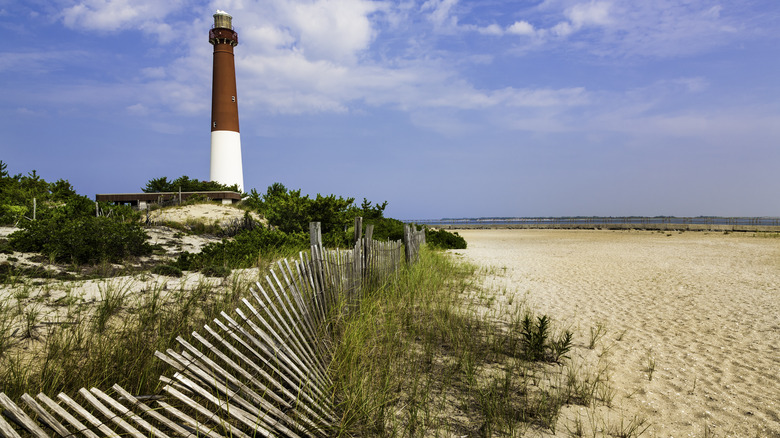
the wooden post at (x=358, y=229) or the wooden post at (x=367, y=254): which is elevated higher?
the wooden post at (x=358, y=229)

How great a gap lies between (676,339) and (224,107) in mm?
30318

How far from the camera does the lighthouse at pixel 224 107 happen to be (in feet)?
98.4

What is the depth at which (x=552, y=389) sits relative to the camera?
4051mm

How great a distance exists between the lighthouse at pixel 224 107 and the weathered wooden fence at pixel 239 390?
28408mm

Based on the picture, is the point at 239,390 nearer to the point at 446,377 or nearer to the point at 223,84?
the point at 446,377

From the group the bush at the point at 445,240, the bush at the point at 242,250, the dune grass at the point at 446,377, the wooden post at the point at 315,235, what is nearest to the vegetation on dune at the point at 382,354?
the dune grass at the point at 446,377

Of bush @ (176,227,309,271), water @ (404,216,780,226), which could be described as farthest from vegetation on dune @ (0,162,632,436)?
water @ (404,216,780,226)

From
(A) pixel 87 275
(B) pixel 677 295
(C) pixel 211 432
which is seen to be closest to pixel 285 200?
(A) pixel 87 275

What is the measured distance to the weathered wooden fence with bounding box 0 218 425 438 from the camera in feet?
6.50

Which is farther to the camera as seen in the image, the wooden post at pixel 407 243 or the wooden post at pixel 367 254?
the wooden post at pixel 407 243

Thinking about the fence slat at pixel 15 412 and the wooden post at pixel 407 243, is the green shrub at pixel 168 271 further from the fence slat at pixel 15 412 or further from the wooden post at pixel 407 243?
the fence slat at pixel 15 412

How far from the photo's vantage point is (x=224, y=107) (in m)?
29.9

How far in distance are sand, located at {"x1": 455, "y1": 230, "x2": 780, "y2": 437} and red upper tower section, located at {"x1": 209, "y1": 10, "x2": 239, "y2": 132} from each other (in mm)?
24227

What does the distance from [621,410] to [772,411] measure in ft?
4.83
